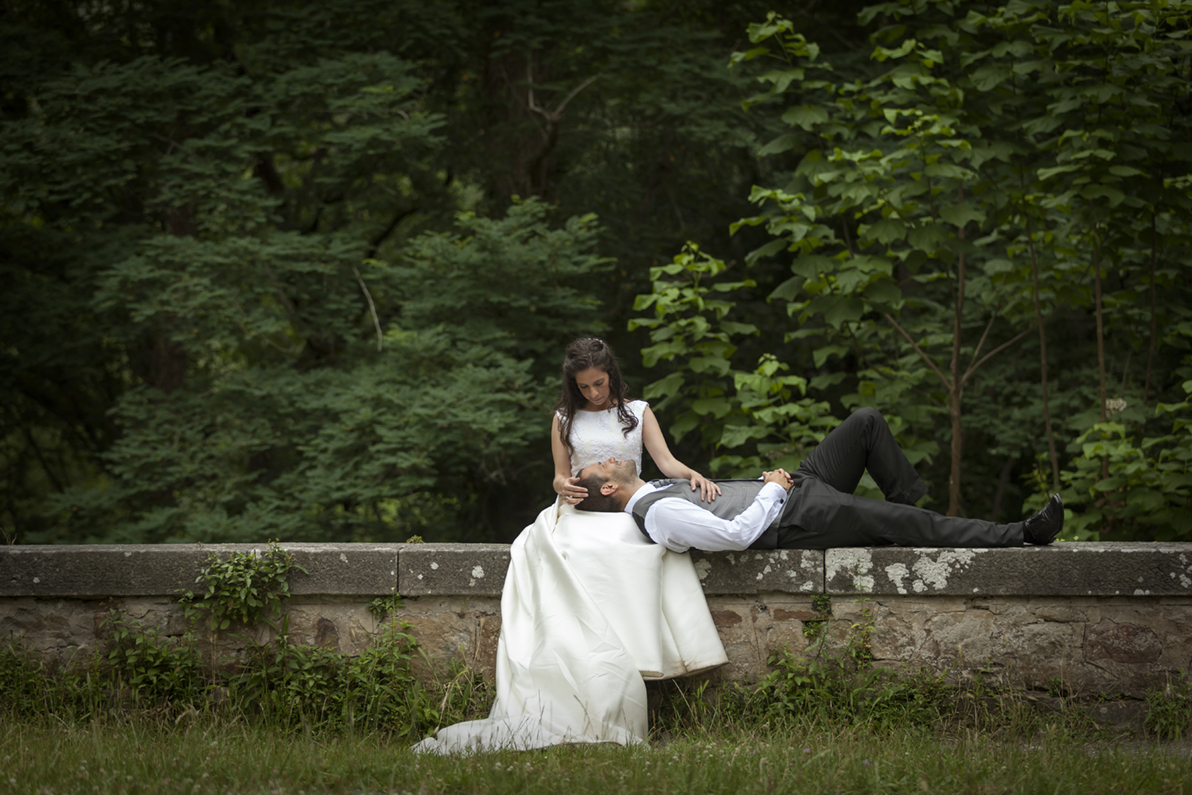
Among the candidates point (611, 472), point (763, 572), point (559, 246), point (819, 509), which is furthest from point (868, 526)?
point (559, 246)

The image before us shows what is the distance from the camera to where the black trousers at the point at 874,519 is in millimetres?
3547

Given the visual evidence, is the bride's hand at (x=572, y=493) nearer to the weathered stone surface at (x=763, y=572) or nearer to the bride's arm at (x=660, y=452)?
the bride's arm at (x=660, y=452)

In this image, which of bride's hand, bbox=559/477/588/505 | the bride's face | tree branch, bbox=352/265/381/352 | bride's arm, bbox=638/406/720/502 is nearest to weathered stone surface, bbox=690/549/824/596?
bride's arm, bbox=638/406/720/502

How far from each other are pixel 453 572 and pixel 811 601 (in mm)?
1526

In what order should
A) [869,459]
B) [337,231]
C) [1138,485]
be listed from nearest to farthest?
[869,459], [1138,485], [337,231]

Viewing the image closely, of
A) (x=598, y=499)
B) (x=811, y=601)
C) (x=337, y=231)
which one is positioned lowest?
(x=811, y=601)

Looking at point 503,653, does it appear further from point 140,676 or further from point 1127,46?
point 1127,46

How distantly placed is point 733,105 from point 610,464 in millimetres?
5603

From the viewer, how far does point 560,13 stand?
27.8 feet

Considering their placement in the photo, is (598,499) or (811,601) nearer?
(811,601)

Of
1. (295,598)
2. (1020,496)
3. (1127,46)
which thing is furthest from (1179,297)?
(295,598)

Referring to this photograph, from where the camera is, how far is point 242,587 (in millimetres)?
3680

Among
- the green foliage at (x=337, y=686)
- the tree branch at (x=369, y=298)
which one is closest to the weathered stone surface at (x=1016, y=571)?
the green foliage at (x=337, y=686)

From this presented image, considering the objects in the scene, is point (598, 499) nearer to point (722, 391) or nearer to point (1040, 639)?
point (1040, 639)
